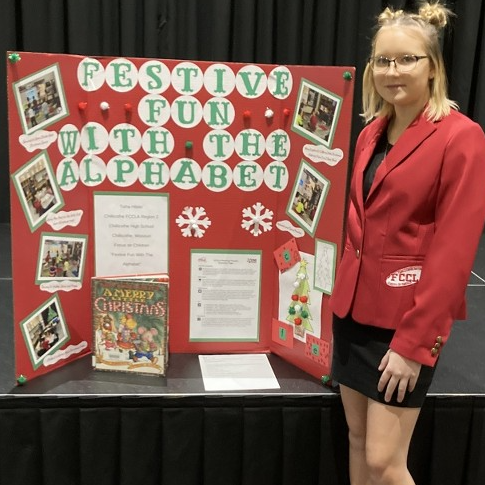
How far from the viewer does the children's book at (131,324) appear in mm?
1811

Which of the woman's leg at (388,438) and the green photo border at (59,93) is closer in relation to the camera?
the woman's leg at (388,438)

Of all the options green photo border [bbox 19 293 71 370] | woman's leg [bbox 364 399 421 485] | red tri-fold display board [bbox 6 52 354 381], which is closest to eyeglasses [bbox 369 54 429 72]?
red tri-fold display board [bbox 6 52 354 381]

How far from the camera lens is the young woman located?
1252 mm

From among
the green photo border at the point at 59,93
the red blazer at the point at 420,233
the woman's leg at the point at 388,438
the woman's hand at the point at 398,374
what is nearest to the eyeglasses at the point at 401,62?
the red blazer at the point at 420,233

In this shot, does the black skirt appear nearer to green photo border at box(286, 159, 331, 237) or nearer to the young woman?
the young woman

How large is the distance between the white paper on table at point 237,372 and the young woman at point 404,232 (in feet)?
1.19

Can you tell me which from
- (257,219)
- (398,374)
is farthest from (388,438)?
(257,219)

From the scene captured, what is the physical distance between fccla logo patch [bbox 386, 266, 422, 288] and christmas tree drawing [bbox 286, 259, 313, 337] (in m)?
0.50

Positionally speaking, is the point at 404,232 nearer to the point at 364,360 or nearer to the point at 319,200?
the point at 364,360

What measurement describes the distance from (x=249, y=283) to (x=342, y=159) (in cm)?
47

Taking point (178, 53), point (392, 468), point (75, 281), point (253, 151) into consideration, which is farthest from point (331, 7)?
point (392, 468)

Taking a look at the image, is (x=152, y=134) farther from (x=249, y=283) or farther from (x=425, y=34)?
(x=425, y=34)

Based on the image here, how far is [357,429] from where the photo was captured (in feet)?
5.09

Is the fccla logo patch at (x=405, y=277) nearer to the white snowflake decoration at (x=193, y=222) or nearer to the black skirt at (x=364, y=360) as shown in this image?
the black skirt at (x=364, y=360)
